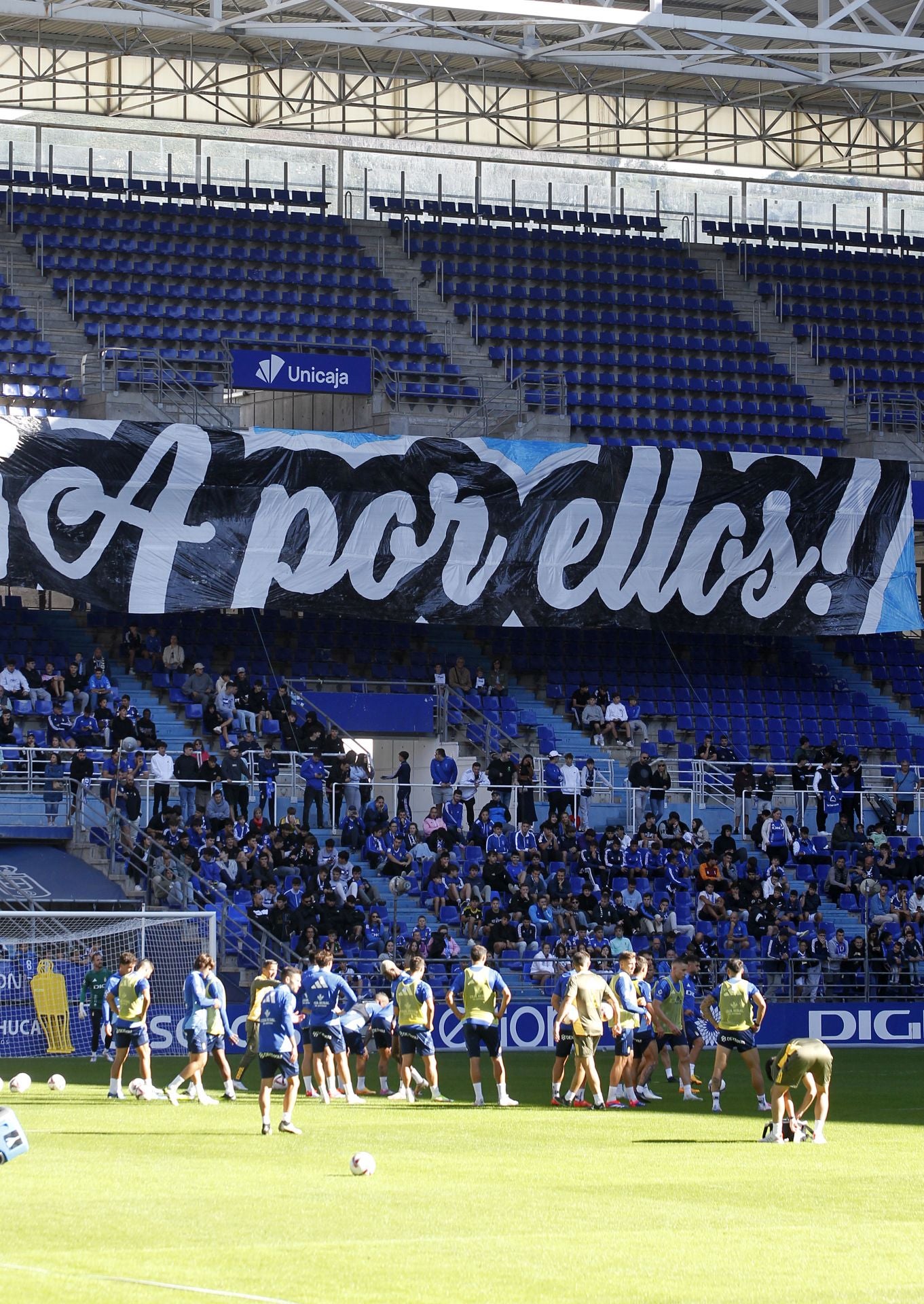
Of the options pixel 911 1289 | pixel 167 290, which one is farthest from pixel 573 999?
pixel 167 290

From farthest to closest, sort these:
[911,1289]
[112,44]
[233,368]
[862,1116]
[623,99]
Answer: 1. [623,99]
2. [112,44]
3. [233,368]
4. [862,1116]
5. [911,1289]

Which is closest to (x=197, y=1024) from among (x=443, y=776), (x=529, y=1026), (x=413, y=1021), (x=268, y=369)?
(x=413, y=1021)

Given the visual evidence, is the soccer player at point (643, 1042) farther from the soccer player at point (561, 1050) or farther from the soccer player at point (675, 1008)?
the soccer player at point (561, 1050)

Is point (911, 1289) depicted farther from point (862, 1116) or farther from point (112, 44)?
point (112, 44)

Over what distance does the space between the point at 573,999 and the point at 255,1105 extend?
11.0 feet

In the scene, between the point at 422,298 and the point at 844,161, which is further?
the point at 844,161

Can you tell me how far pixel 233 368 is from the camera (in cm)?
3759

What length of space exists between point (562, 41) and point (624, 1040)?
25854 millimetres

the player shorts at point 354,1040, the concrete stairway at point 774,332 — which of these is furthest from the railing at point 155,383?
the player shorts at point 354,1040

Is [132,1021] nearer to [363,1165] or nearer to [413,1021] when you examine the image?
[413,1021]

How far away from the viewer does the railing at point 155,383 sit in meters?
36.7

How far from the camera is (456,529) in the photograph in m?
36.5

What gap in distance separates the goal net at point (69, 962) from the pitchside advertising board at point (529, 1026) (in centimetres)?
2

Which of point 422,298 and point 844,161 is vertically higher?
point 844,161
